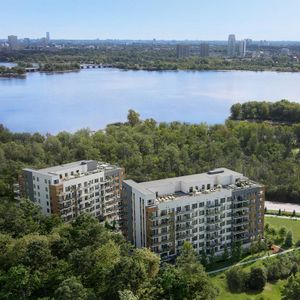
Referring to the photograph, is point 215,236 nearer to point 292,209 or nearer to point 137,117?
point 292,209

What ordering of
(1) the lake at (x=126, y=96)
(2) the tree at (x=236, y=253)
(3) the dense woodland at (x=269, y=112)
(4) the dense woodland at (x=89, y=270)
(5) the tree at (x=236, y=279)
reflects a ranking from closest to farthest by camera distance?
(4) the dense woodland at (x=89, y=270) < (5) the tree at (x=236, y=279) < (2) the tree at (x=236, y=253) < (3) the dense woodland at (x=269, y=112) < (1) the lake at (x=126, y=96)

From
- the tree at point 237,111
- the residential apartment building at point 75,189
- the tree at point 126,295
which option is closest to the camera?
the tree at point 126,295

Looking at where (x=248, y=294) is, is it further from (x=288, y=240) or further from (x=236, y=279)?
(x=288, y=240)

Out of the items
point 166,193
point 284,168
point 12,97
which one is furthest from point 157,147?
point 12,97

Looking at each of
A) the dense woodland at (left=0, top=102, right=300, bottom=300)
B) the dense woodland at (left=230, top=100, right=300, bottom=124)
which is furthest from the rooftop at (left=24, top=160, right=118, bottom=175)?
the dense woodland at (left=230, top=100, right=300, bottom=124)

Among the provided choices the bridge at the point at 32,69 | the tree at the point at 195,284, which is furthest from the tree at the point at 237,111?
the bridge at the point at 32,69

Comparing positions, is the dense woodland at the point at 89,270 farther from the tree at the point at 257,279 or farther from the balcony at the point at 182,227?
the tree at the point at 257,279

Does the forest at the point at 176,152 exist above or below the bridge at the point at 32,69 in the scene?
below
